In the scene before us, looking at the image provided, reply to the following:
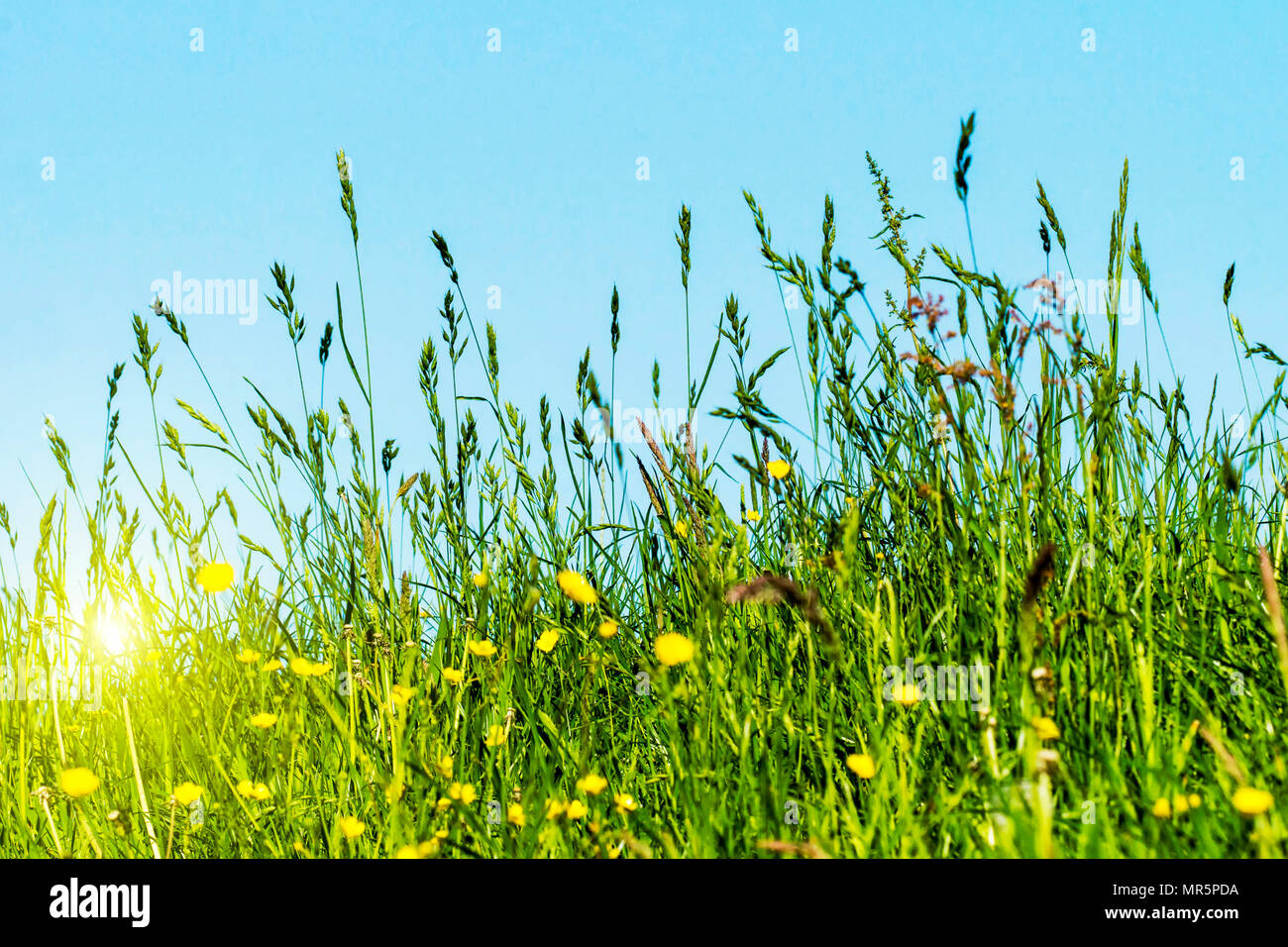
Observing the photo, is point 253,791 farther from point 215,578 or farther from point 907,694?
point 907,694

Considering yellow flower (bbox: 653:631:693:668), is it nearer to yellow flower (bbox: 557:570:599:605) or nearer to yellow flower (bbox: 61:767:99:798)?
yellow flower (bbox: 557:570:599:605)

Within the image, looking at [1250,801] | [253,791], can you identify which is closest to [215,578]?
[253,791]

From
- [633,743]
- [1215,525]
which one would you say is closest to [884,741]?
[633,743]

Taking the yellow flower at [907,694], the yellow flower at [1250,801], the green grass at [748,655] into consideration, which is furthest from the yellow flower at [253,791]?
the yellow flower at [1250,801]

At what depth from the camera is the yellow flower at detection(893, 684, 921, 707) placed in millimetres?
1419

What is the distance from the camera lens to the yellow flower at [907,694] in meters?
1.42

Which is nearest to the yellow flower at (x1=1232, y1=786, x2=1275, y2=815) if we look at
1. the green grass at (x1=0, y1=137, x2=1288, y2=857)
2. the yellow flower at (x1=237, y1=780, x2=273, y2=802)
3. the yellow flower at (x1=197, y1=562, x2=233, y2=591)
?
the green grass at (x1=0, y1=137, x2=1288, y2=857)

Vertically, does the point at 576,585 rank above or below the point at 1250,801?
above

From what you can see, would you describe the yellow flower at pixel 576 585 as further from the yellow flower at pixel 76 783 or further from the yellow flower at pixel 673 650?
the yellow flower at pixel 76 783

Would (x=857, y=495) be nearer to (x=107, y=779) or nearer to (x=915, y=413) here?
(x=915, y=413)

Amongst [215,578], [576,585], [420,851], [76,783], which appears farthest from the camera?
[215,578]

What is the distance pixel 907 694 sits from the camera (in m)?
1.44
